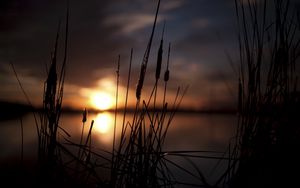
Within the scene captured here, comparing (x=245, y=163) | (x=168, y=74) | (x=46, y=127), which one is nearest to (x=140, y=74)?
(x=168, y=74)

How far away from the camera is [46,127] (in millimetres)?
1359

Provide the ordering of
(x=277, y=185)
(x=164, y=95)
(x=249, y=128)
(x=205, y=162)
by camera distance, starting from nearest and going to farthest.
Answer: (x=277, y=185) < (x=249, y=128) < (x=164, y=95) < (x=205, y=162)

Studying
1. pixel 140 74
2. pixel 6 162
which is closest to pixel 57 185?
pixel 140 74

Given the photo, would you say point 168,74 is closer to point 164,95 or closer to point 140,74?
point 164,95

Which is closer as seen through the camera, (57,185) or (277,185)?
(277,185)

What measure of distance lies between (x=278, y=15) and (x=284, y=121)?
61 centimetres

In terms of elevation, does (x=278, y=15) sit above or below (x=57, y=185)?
above

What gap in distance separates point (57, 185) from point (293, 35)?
164 centimetres

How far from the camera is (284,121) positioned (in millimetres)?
1562

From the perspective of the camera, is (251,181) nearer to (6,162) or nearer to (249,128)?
(249,128)

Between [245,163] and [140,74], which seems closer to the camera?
[245,163]

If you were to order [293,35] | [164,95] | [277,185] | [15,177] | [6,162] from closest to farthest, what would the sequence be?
[277,185] → [293,35] → [164,95] → [15,177] → [6,162]

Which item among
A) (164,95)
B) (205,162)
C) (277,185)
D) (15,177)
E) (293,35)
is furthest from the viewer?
(205,162)

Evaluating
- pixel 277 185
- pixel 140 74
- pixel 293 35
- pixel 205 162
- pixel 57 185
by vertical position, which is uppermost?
pixel 293 35
